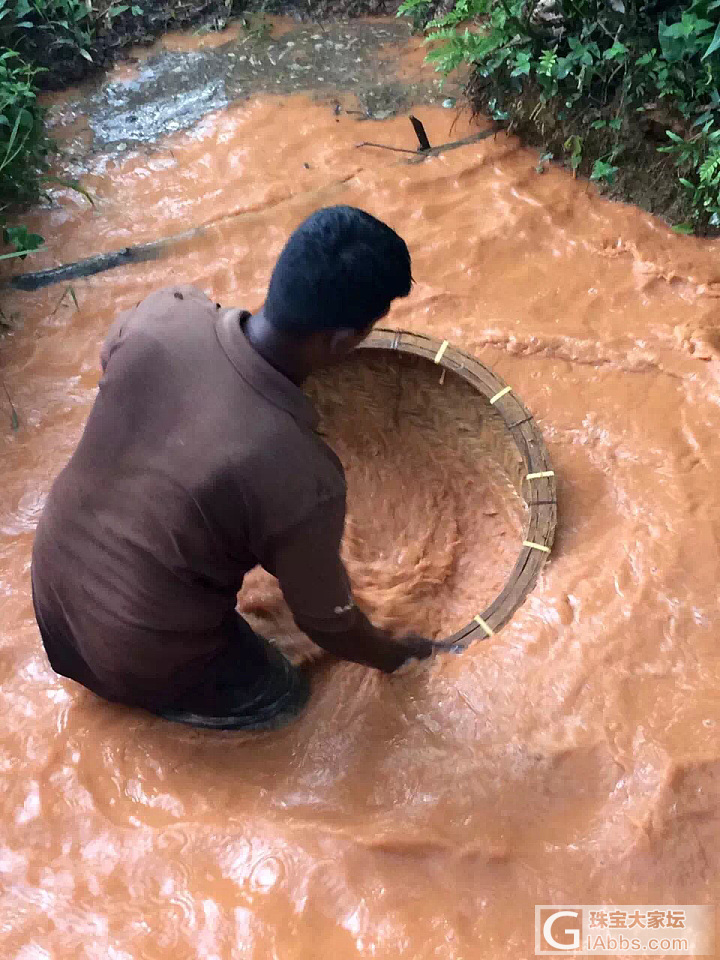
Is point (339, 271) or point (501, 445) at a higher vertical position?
point (339, 271)

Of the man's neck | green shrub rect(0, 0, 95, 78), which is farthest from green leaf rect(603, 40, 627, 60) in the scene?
green shrub rect(0, 0, 95, 78)

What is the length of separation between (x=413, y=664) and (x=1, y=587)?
151 cm

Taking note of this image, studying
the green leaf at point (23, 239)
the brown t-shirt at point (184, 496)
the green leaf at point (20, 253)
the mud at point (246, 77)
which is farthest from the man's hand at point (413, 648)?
the mud at point (246, 77)

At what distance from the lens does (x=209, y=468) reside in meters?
1.32

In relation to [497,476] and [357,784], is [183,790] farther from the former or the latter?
[497,476]

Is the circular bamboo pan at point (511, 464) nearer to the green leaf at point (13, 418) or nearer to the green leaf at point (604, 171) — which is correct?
the green leaf at point (13, 418)

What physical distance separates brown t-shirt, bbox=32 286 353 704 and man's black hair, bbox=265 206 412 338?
148mm

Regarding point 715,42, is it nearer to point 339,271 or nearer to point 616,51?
point 616,51

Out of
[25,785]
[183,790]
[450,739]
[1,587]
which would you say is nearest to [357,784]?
[450,739]

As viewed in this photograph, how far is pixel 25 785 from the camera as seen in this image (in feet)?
6.40

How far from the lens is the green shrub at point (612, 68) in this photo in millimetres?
3145

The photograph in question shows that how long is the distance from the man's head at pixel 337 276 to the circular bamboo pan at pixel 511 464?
110 cm

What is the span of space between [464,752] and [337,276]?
1.45 m

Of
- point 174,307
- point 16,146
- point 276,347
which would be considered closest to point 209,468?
point 276,347
